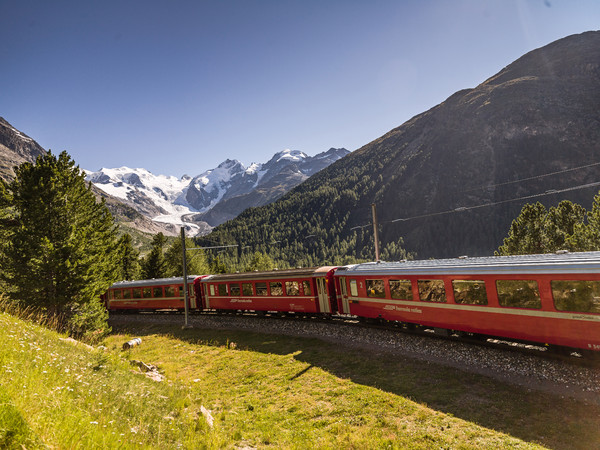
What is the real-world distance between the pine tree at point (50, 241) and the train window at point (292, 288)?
484 inches

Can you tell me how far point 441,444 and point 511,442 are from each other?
1.58 metres

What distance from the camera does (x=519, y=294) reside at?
11.9 metres

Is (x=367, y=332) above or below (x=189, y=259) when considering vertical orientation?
below

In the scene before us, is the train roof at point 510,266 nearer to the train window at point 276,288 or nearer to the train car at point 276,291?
the train car at point 276,291

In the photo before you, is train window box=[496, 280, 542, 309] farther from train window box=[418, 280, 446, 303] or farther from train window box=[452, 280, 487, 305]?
train window box=[418, 280, 446, 303]

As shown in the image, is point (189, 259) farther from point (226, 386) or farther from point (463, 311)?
point (463, 311)

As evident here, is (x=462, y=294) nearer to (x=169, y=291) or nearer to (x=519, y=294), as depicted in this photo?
(x=519, y=294)

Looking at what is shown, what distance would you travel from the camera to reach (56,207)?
1998cm

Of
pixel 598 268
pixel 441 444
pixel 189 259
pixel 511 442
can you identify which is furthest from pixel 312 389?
pixel 189 259

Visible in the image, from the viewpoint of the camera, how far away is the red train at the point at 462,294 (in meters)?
10.5

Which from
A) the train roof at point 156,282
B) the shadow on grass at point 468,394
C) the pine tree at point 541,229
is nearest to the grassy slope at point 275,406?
the shadow on grass at point 468,394

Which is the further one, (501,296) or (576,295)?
(501,296)

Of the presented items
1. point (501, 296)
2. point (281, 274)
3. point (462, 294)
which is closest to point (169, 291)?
point (281, 274)

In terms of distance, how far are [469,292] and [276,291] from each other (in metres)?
13.0
